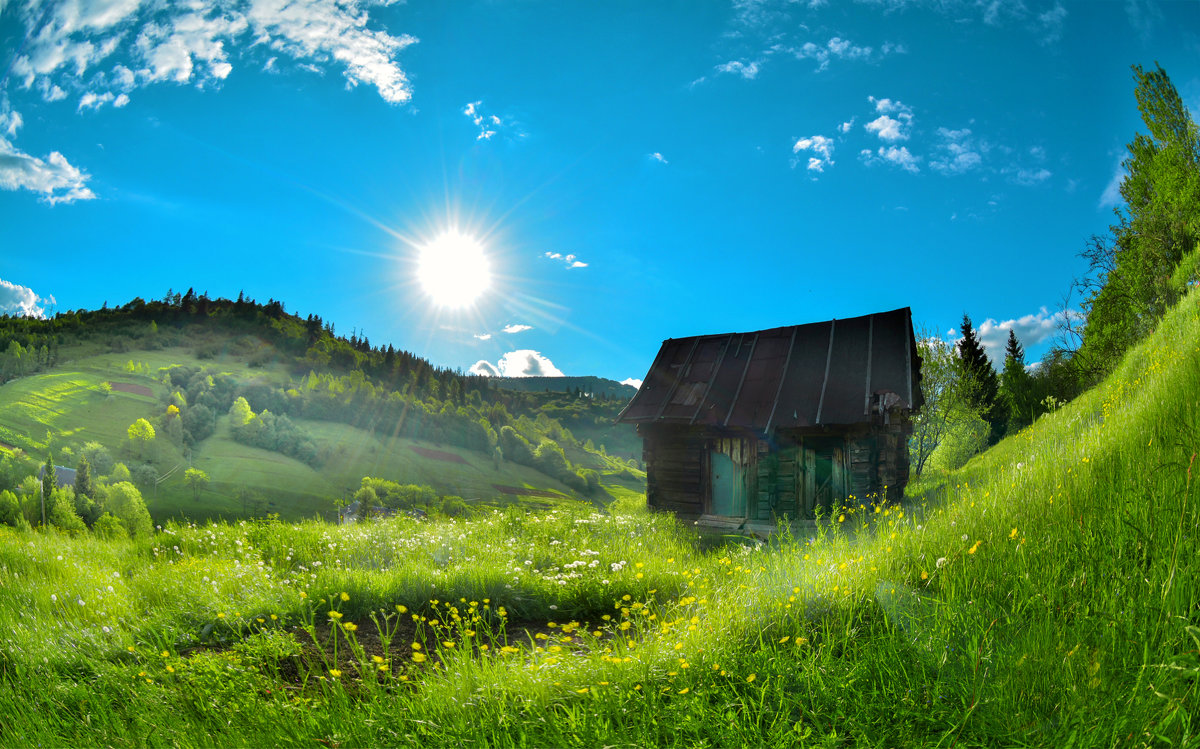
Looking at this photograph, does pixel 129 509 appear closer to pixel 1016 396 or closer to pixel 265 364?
pixel 265 364

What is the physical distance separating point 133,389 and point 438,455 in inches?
435

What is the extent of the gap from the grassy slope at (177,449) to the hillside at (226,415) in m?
0.04

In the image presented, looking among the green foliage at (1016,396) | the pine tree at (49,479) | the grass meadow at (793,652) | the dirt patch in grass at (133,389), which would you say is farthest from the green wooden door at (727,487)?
the green foliage at (1016,396)

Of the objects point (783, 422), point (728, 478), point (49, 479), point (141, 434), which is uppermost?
point (783, 422)

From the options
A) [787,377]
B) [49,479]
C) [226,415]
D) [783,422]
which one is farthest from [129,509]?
[787,377]

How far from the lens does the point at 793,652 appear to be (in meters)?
3.40

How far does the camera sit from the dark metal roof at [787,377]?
1409cm

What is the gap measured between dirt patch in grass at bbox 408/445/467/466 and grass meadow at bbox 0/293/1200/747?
51.3 ft

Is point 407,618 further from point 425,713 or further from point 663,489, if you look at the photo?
point 663,489

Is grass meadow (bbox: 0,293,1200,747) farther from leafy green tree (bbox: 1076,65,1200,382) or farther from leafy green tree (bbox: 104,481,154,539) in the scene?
leafy green tree (bbox: 1076,65,1200,382)

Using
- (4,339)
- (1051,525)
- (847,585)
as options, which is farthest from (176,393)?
(1051,525)

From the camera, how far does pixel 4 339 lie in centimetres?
1152

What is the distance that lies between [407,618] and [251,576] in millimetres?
2374

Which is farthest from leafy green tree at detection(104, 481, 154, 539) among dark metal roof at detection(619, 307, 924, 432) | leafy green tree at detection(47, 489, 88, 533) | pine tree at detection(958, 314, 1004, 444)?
pine tree at detection(958, 314, 1004, 444)
